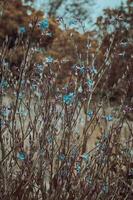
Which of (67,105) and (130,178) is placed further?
(130,178)

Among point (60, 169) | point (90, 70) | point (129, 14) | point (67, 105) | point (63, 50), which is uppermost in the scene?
point (129, 14)

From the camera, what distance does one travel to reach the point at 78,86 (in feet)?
9.85

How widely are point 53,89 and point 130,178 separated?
1.03 metres

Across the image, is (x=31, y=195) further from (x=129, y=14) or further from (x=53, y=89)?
(x=129, y=14)

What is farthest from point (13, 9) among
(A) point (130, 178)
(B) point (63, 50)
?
(A) point (130, 178)

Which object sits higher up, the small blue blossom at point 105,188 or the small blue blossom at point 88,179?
the small blue blossom at point 88,179

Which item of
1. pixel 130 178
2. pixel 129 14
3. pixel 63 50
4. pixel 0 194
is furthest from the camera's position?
pixel 129 14

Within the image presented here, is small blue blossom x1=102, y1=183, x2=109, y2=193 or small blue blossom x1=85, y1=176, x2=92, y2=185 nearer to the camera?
small blue blossom x1=85, y1=176, x2=92, y2=185

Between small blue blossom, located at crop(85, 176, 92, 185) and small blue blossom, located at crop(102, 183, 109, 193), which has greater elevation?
small blue blossom, located at crop(85, 176, 92, 185)

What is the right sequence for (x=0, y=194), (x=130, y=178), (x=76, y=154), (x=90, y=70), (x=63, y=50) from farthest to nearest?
(x=63, y=50) < (x=130, y=178) < (x=90, y=70) < (x=76, y=154) < (x=0, y=194)

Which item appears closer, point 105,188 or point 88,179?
point 88,179

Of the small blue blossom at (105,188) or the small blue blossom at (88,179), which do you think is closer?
the small blue blossom at (88,179)

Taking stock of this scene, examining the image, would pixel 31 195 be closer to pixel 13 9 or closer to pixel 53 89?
pixel 53 89

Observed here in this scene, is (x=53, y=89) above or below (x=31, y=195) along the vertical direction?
above
